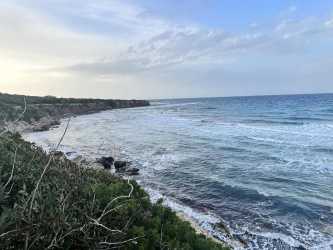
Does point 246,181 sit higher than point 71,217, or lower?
lower

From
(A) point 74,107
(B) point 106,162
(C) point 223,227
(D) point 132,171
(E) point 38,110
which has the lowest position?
(C) point 223,227

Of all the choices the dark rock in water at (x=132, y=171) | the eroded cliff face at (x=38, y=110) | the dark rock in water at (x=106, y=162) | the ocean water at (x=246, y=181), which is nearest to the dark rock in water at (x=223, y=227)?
the ocean water at (x=246, y=181)

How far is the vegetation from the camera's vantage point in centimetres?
338

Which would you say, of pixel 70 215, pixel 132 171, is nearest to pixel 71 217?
pixel 70 215

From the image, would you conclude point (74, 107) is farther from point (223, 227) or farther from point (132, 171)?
point (223, 227)

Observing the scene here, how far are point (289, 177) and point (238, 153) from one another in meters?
6.30

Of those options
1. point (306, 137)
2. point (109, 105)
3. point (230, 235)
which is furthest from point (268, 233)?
point (109, 105)

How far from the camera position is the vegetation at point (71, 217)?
3375 mm

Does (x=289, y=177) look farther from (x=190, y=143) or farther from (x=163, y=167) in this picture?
(x=190, y=143)

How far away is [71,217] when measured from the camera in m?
3.83

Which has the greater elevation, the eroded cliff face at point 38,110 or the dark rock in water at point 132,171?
the eroded cliff face at point 38,110

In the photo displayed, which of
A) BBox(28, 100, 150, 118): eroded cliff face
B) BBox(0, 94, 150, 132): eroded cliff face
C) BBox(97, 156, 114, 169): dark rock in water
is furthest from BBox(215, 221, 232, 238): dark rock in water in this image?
BBox(28, 100, 150, 118): eroded cliff face

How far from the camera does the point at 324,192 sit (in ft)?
46.4

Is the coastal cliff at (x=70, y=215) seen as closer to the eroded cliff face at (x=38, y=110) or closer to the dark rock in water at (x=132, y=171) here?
the eroded cliff face at (x=38, y=110)
